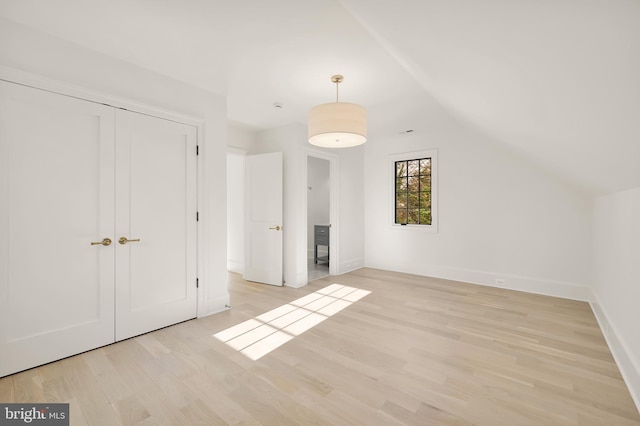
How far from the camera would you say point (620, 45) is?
2.89ft

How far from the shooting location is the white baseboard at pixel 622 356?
6.04ft

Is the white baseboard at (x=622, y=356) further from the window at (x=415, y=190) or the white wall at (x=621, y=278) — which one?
the window at (x=415, y=190)

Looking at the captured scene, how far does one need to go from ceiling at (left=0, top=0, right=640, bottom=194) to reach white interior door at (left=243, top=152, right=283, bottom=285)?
1331mm

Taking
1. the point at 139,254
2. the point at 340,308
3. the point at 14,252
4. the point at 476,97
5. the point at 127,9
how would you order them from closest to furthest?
the point at 127,9 < the point at 14,252 < the point at 476,97 < the point at 139,254 < the point at 340,308

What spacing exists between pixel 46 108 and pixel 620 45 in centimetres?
346

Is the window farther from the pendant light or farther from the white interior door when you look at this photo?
the pendant light

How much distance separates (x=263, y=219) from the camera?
4656mm

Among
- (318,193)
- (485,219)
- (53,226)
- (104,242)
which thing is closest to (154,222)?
(104,242)

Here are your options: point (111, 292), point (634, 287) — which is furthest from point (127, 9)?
point (634, 287)

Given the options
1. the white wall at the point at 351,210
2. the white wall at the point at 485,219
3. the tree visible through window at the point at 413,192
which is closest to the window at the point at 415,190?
the tree visible through window at the point at 413,192

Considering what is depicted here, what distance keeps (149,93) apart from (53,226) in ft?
4.93

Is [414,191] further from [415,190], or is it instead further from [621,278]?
[621,278]

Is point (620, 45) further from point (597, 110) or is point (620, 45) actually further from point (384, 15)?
point (384, 15)

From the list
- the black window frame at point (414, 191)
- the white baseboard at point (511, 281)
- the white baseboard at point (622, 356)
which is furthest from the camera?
the black window frame at point (414, 191)
